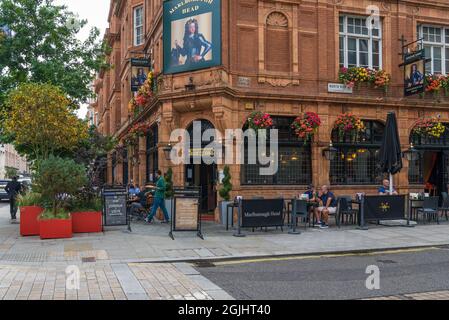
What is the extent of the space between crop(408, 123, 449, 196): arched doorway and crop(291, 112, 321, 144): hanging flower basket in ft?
16.5

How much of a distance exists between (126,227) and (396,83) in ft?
40.3

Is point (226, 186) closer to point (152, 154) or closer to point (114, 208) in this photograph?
point (114, 208)

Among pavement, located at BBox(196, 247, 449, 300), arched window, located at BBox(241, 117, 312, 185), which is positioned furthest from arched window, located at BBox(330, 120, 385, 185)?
pavement, located at BBox(196, 247, 449, 300)

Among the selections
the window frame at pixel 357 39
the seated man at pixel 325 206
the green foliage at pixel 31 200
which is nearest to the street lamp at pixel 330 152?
the seated man at pixel 325 206

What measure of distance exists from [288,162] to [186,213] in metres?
6.37

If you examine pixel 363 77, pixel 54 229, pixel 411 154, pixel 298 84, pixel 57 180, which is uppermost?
pixel 363 77

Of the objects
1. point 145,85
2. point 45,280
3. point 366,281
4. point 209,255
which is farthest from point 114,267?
point 145,85

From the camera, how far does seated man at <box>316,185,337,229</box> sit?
47.6 feet

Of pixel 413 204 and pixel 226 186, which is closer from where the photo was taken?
pixel 226 186

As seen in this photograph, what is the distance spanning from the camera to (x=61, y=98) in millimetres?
14422

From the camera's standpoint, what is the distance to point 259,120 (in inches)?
623

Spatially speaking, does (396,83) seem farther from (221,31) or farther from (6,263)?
(6,263)

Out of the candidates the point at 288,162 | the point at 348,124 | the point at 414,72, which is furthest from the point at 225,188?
the point at 414,72
